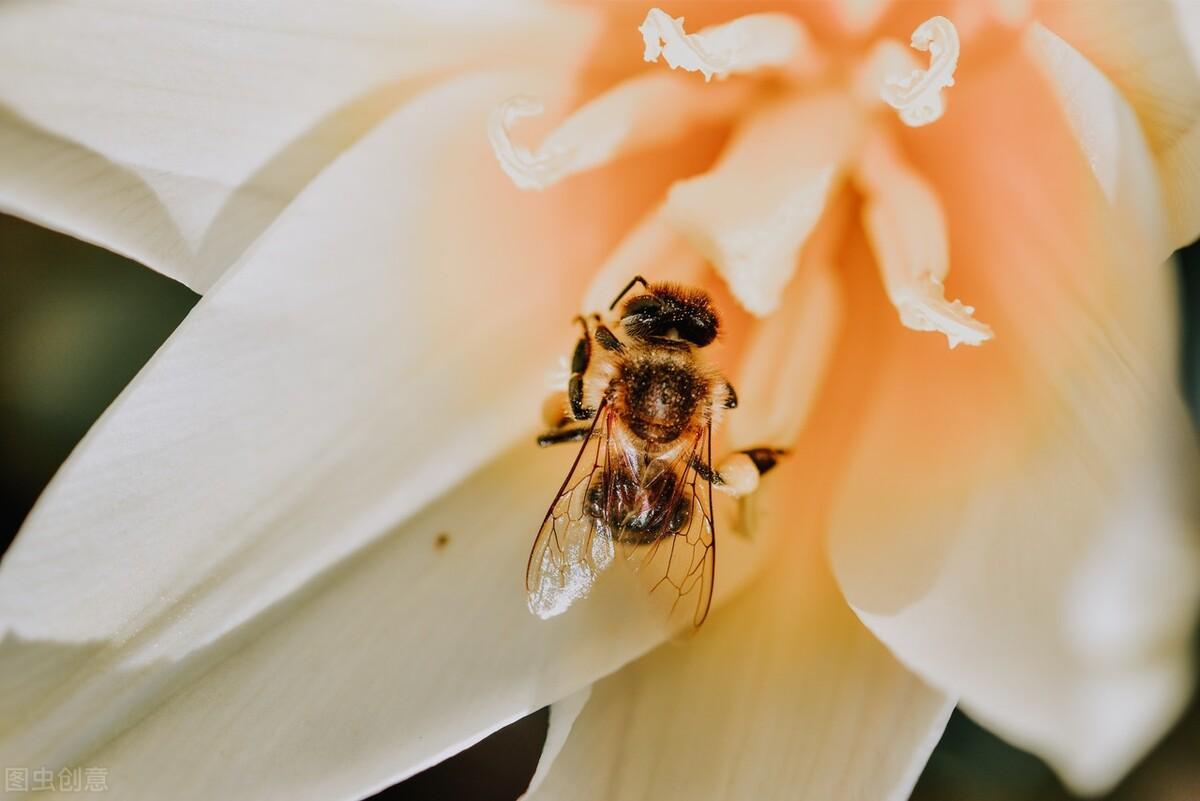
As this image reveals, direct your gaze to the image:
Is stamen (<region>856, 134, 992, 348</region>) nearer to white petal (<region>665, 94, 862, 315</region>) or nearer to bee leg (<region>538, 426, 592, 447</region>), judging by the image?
white petal (<region>665, 94, 862, 315</region>)

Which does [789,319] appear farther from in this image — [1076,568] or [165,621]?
[165,621]

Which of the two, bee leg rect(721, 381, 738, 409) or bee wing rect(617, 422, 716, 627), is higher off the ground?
bee leg rect(721, 381, 738, 409)

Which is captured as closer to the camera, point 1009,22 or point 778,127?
point 1009,22

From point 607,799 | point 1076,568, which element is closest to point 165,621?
point 607,799

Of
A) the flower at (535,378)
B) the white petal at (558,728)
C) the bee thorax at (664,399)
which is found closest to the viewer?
the flower at (535,378)

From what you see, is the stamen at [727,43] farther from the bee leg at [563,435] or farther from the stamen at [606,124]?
the bee leg at [563,435]

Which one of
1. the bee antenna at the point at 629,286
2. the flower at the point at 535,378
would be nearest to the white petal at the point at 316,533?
the flower at the point at 535,378

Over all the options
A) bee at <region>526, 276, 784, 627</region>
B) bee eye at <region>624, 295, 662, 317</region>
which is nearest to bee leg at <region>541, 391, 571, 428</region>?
bee at <region>526, 276, 784, 627</region>
